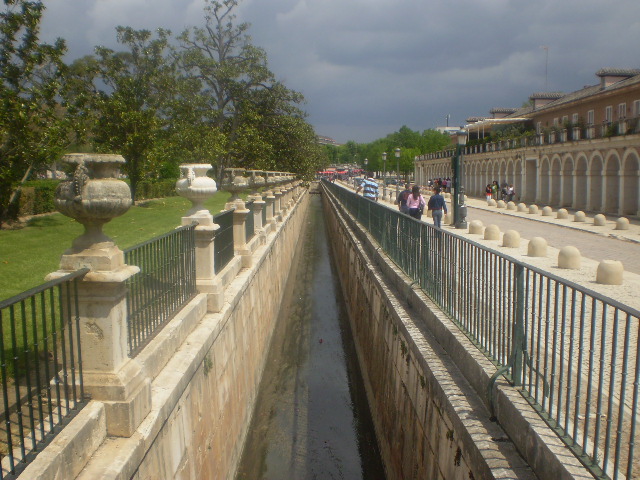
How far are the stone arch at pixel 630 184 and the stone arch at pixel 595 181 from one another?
11.9 ft

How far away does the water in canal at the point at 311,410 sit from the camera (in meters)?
9.34

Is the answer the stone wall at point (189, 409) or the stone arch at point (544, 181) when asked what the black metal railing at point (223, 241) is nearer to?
the stone wall at point (189, 409)

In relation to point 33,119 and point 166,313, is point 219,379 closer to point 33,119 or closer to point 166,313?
point 166,313

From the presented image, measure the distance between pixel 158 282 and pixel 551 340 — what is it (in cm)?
385

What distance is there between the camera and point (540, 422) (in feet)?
14.2

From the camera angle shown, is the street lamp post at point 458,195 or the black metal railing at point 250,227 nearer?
the black metal railing at point 250,227

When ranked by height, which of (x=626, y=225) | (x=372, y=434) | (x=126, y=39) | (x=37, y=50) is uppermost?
(x=126, y=39)

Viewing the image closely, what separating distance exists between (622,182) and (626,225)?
9.78m

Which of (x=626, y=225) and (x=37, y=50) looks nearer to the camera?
(x=37, y=50)

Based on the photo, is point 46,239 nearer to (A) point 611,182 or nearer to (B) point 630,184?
(B) point 630,184

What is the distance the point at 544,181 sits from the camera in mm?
42562

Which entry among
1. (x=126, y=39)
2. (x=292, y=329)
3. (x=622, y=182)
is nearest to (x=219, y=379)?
(x=292, y=329)

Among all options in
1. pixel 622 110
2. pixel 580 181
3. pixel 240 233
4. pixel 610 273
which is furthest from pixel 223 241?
pixel 622 110

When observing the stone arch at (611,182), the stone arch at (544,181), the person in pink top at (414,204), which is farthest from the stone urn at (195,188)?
the stone arch at (544,181)
